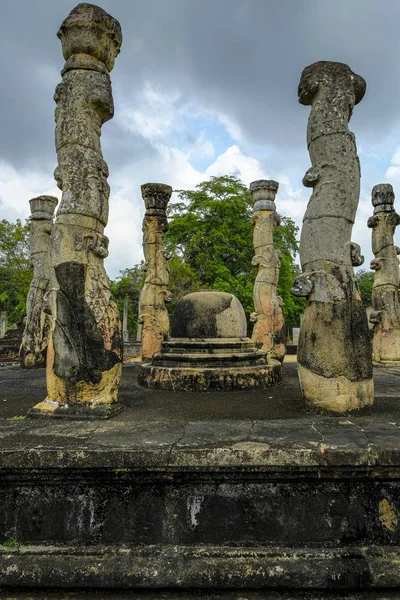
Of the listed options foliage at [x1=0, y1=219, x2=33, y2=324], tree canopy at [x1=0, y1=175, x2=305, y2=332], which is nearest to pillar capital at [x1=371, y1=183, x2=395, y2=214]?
tree canopy at [x1=0, y1=175, x2=305, y2=332]

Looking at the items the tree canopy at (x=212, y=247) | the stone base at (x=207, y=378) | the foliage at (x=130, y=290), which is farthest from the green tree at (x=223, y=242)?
the stone base at (x=207, y=378)

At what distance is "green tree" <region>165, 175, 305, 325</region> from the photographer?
2666 cm

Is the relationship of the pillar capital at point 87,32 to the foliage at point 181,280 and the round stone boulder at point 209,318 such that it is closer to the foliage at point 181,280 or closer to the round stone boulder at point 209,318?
the round stone boulder at point 209,318

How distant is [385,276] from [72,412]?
25.8 ft

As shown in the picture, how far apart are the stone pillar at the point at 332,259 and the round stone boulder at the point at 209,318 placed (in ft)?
7.50

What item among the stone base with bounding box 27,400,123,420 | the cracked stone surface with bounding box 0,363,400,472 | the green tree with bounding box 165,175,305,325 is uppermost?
the green tree with bounding box 165,175,305,325

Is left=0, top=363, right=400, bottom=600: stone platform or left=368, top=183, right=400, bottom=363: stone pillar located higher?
left=368, top=183, right=400, bottom=363: stone pillar

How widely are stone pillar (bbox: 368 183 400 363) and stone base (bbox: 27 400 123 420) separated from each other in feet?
23.5

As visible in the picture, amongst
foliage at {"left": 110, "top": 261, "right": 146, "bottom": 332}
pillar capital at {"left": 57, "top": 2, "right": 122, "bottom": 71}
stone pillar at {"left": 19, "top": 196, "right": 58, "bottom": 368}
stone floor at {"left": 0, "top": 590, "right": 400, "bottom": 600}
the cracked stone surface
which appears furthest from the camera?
foliage at {"left": 110, "top": 261, "right": 146, "bottom": 332}

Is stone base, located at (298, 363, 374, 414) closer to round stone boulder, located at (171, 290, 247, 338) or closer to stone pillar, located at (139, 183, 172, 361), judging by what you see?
round stone boulder, located at (171, 290, 247, 338)

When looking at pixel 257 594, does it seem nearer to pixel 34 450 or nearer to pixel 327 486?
pixel 327 486

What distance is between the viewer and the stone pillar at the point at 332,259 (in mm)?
3764

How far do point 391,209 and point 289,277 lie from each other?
56.7ft

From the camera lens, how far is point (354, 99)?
4238 millimetres
